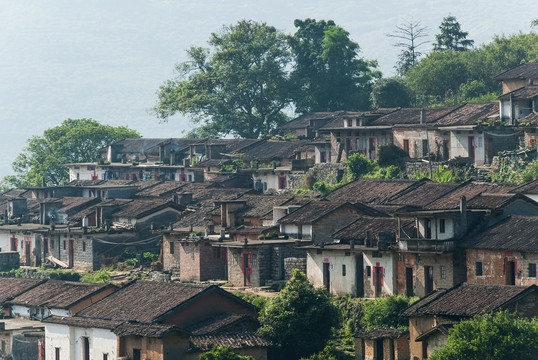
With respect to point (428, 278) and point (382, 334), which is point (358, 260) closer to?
point (428, 278)

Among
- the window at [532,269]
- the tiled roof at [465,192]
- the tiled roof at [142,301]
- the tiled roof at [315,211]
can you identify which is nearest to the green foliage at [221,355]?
the tiled roof at [142,301]

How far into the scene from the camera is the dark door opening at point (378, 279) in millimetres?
73031

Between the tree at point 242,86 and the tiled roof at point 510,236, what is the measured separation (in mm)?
71008

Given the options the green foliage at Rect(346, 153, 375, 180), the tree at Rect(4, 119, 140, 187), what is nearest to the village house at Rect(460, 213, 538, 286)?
the green foliage at Rect(346, 153, 375, 180)

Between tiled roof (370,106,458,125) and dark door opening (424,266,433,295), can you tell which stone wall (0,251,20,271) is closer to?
tiled roof (370,106,458,125)

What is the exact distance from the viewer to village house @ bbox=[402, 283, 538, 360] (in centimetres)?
5891

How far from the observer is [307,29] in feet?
462

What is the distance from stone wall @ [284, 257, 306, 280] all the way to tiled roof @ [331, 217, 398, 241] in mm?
3097

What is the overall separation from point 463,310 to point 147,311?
→ 18.1 metres

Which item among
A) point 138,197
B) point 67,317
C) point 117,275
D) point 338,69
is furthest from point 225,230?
point 338,69

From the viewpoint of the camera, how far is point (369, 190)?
9169 cm

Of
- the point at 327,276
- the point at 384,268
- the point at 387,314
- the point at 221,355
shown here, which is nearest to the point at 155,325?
the point at 221,355

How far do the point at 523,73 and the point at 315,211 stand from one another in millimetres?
31640

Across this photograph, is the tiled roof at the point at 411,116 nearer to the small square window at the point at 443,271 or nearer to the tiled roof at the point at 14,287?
the small square window at the point at 443,271
